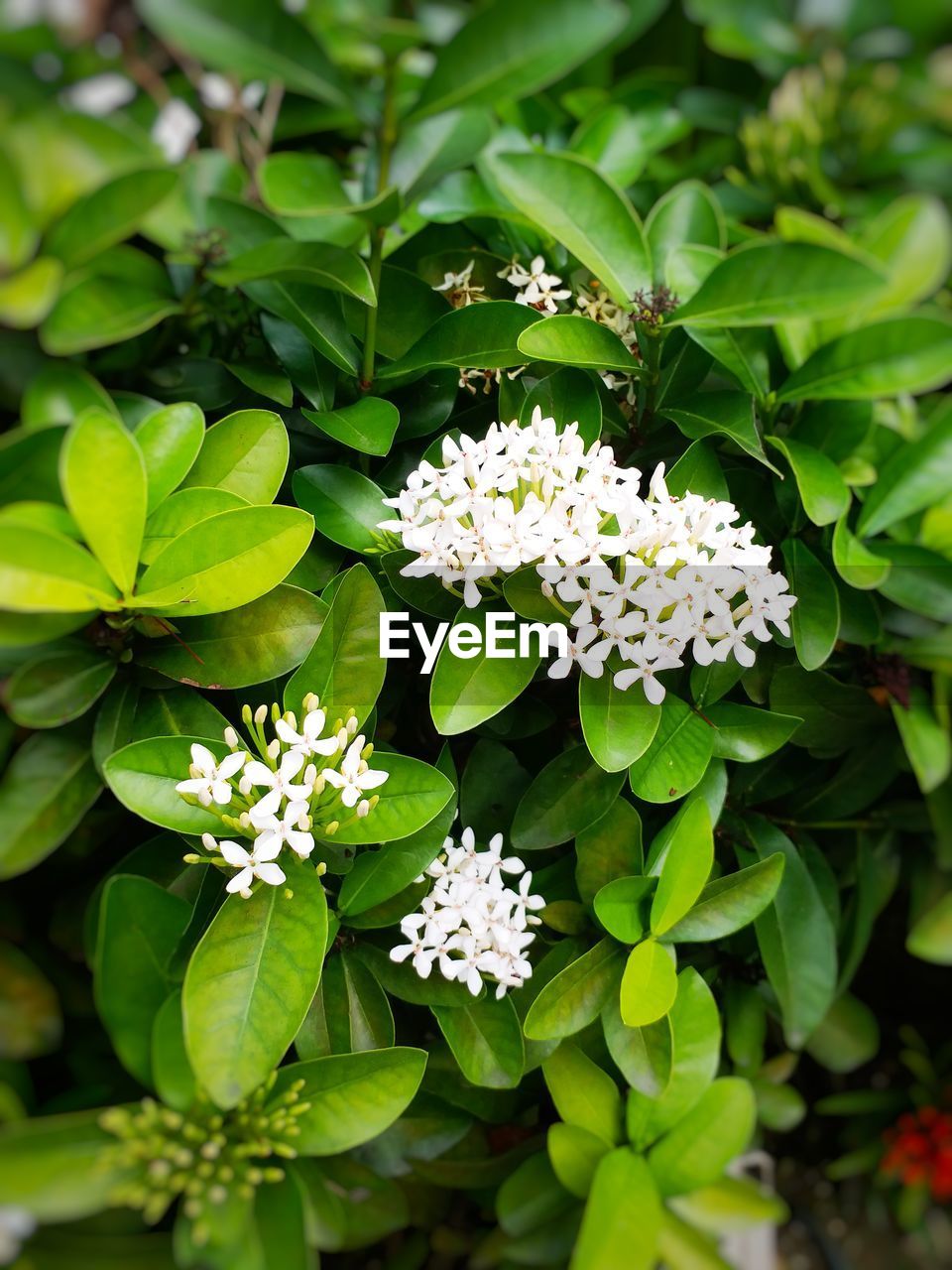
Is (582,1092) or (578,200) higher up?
(578,200)

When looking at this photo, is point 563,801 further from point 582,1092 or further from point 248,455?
point 248,455

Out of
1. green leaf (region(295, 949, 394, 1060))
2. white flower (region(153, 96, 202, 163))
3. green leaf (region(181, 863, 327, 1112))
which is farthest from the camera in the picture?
white flower (region(153, 96, 202, 163))

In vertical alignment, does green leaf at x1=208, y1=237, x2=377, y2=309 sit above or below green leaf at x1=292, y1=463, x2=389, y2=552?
above

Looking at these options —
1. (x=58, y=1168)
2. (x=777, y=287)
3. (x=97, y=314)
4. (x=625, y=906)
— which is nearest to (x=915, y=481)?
(x=777, y=287)

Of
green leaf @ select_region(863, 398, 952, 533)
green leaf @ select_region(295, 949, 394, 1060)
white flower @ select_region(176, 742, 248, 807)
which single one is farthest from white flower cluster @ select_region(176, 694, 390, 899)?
green leaf @ select_region(863, 398, 952, 533)

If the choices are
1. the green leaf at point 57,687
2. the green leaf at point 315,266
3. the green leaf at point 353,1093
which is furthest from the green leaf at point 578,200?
the green leaf at point 353,1093

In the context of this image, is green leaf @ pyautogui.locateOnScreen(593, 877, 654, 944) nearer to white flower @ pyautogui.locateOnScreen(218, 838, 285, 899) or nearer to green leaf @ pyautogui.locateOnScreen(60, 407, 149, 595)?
white flower @ pyautogui.locateOnScreen(218, 838, 285, 899)

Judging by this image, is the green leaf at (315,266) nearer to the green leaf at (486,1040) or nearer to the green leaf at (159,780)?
the green leaf at (159,780)
